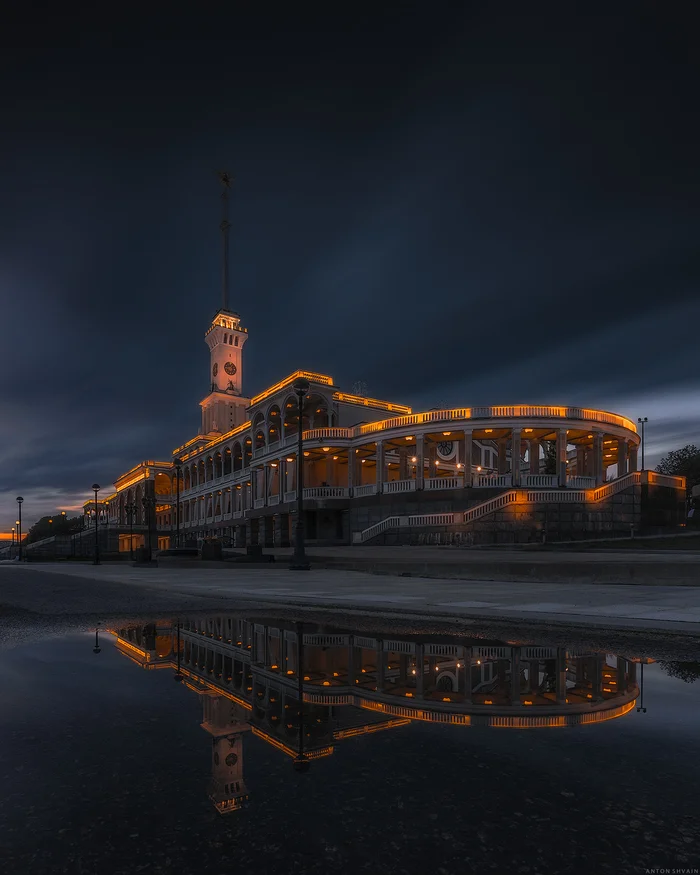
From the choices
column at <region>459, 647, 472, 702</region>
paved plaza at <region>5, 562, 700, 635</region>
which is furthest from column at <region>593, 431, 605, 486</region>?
A: column at <region>459, 647, 472, 702</region>

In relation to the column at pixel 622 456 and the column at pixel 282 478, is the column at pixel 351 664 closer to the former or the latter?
the column at pixel 622 456

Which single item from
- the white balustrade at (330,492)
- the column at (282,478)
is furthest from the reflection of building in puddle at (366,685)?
the column at (282,478)

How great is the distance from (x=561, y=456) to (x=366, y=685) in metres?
40.6

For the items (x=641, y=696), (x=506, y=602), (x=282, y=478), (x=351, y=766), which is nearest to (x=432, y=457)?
(x=282, y=478)

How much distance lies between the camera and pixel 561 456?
1660 inches

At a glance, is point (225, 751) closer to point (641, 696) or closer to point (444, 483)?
point (641, 696)

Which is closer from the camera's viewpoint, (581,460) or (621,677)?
(621,677)

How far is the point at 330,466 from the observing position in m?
56.1

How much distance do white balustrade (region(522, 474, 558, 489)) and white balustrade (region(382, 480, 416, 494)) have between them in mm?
8542

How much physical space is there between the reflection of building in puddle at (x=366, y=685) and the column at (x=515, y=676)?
1cm

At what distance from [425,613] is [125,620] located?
4.70m

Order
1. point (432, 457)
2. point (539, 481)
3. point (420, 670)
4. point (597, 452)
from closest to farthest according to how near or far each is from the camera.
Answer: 1. point (420, 670)
2. point (539, 481)
3. point (597, 452)
4. point (432, 457)

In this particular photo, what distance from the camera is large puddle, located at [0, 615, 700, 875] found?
2021 millimetres

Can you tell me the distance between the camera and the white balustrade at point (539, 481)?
3959 cm
